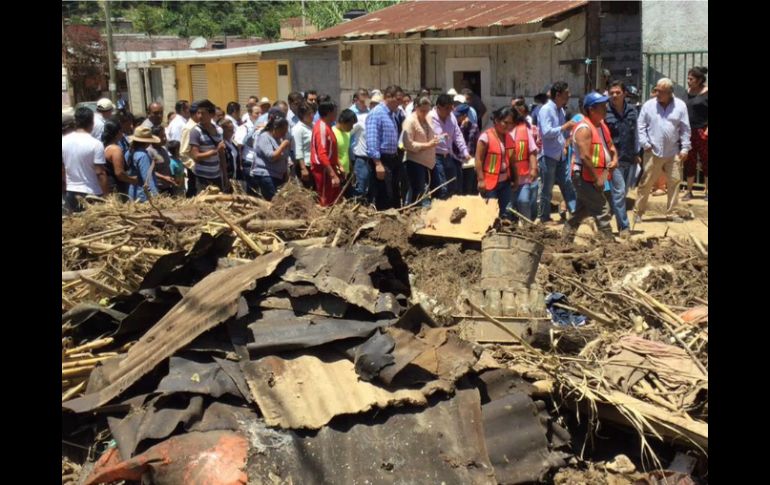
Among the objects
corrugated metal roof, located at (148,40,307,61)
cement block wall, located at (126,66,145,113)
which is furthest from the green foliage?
corrugated metal roof, located at (148,40,307,61)

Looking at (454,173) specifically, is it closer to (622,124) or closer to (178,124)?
(622,124)

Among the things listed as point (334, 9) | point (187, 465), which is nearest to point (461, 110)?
point (187, 465)

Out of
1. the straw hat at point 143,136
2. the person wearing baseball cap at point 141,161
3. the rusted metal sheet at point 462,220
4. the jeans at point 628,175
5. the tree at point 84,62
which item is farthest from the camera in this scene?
the tree at point 84,62

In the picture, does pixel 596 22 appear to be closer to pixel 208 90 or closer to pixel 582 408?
pixel 582 408

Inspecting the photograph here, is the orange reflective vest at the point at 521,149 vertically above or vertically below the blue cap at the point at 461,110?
below

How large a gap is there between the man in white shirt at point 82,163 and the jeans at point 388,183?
358 centimetres

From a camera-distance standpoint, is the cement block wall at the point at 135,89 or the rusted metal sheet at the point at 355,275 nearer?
the rusted metal sheet at the point at 355,275

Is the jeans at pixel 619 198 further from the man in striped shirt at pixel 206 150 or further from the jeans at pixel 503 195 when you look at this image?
the man in striped shirt at pixel 206 150

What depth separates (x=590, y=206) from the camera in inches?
344

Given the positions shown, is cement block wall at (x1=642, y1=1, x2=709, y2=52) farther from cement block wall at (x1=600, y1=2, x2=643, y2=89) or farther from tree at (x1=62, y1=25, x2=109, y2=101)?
tree at (x1=62, y1=25, x2=109, y2=101)

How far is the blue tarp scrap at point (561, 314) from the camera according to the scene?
5.97 m

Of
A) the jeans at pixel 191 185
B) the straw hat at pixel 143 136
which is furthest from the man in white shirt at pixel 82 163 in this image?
the jeans at pixel 191 185

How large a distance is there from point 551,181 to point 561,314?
16.5 ft
